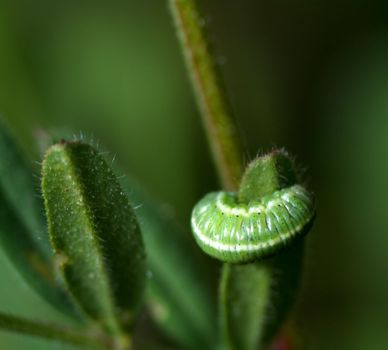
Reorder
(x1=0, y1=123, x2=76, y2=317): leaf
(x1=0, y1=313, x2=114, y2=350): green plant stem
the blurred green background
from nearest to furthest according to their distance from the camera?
(x1=0, y1=313, x2=114, y2=350): green plant stem < (x1=0, y1=123, x2=76, y2=317): leaf < the blurred green background

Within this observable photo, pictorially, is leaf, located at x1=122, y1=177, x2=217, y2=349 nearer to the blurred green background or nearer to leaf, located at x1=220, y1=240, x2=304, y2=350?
leaf, located at x1=220, y1=240, x2=304, y2=350

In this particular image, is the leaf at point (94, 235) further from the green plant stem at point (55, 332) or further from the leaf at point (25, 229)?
the leaf at point (25, 229)

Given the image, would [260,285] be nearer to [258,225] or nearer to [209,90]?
[258,225]

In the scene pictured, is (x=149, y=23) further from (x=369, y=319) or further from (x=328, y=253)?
(x=369, y=319)

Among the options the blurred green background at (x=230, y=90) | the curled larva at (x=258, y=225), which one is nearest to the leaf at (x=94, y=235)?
the curled larva at (x=258, y=225)

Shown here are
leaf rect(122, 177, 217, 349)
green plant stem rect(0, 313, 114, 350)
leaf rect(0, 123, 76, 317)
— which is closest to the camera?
green plant stem rect(0, 313, 114, 350)

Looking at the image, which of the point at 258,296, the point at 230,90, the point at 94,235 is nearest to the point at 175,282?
the point at 258,296

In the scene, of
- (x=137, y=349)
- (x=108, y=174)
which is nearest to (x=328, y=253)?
(x=137, y=349)

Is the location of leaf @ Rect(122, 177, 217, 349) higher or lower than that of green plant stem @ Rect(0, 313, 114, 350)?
lower

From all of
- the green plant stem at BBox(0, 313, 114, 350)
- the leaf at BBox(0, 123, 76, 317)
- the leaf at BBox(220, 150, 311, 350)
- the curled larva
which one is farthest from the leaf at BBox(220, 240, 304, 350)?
the leaf at BBox(0, 123, 76, 317)
